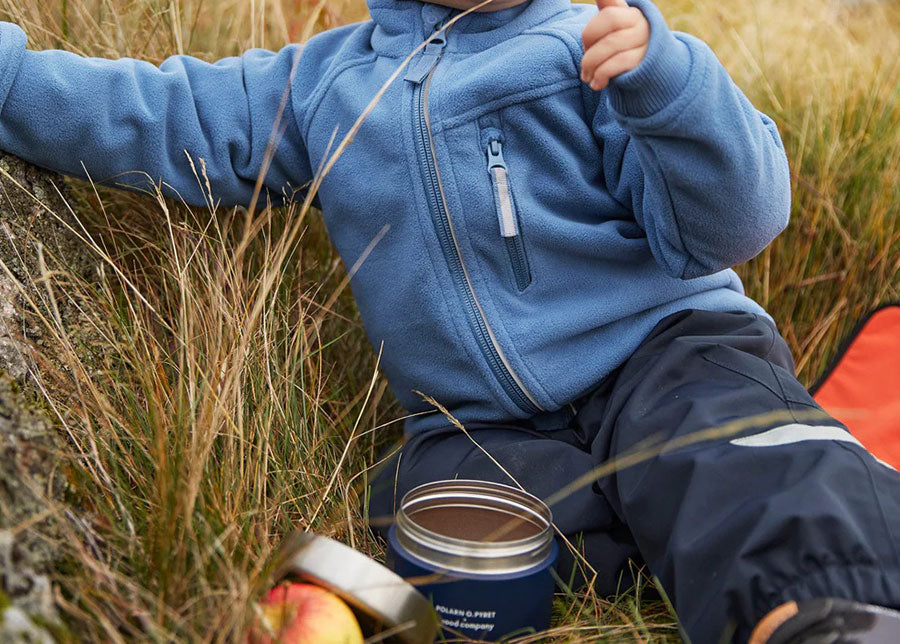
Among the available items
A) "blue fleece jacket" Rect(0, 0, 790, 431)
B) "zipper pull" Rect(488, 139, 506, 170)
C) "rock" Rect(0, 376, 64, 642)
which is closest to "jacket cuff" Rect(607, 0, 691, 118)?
"blue fleece jacket" Rect(0, 0, 790, 431)

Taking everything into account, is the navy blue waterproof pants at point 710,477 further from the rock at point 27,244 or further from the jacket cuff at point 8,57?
the jacket cuff at point 8,57

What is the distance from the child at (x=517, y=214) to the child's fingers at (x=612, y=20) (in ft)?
0.10

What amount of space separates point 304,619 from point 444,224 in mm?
852

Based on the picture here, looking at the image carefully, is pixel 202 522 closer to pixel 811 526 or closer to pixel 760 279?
pixel 811 526

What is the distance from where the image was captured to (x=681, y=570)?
1.38m

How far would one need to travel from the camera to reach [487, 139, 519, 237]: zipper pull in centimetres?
173

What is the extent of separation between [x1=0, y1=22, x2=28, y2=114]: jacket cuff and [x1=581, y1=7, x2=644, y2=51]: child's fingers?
42.2 inches

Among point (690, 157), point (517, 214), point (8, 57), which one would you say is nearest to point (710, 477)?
point (690, 157)

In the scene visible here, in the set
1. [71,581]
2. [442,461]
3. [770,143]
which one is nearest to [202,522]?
[71,581]


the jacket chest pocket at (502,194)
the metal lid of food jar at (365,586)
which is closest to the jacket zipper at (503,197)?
the jacket chest pocket at (502,194)

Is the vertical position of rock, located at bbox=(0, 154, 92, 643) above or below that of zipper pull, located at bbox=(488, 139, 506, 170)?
below

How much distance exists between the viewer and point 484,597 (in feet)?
4.42

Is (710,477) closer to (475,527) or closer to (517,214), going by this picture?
(475,527)

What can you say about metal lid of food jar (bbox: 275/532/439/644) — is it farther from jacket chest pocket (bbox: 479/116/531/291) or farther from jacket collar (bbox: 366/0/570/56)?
jacket collar (bbox: 366/0/570/56)
